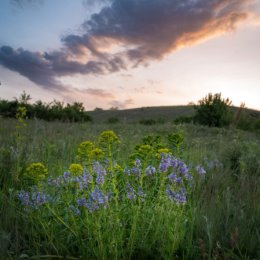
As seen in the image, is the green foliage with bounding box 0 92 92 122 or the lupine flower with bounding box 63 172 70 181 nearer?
the lupine flower with bounding box 63 172 70 181

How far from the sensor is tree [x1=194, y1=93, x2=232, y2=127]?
21.6 metres

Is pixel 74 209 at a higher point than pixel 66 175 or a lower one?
lower

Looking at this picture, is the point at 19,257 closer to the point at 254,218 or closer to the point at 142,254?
the point at 142,254

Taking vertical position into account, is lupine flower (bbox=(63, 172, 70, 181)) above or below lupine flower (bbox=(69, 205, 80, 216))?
above

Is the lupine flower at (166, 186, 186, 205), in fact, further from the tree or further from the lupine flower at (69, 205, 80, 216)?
the tree

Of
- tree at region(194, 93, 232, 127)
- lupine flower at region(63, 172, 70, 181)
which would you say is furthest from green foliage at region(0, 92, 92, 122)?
lupine flower at region(63, 172, 70, 181)

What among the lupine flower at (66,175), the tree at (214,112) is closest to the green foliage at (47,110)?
the tree at (214,112)

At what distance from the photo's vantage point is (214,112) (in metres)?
21.7

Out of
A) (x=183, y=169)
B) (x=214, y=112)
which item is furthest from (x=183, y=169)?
(x=214, y=112)

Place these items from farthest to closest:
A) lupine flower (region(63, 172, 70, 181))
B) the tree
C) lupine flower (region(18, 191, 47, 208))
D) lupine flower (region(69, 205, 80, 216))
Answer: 1. the tree
2. lupine flower (region(63, 172, 70, 181))
3. lupine flower (region(69, 205, 80, 216))
4. lupine flower (region(18, 191, 47, 208))

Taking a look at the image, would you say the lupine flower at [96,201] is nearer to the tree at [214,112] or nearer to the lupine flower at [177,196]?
the lupine flower at [177,196]

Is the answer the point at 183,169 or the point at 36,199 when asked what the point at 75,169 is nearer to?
the point at 36,199

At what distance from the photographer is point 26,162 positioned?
4578 mm

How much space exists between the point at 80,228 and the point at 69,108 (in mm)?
25247
